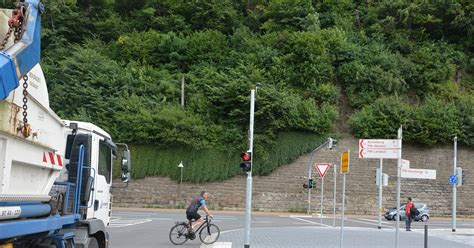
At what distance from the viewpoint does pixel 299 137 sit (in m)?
44.6

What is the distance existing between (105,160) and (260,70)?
38.1m

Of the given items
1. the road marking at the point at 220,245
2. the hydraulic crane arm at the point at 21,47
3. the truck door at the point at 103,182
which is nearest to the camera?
the hydraulic crane arm at the point at 21,47

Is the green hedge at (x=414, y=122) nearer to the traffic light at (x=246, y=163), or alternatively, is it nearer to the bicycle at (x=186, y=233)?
the bicycle at (x=186, y=233)

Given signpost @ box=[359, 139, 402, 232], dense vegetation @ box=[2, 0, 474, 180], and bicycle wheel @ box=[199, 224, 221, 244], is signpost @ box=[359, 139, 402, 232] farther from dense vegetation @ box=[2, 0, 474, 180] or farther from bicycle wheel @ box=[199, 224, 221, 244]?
dense vegetation @ box=[2, 0, 474, 180]

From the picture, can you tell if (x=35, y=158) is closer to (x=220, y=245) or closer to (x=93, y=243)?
Result: (x=93, y=243)

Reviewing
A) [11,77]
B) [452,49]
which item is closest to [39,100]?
[11,77]

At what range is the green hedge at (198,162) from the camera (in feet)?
141

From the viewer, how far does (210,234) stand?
1780 cm

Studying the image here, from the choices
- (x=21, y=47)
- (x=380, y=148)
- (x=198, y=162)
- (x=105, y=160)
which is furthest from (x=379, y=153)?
(x=198, y=162)

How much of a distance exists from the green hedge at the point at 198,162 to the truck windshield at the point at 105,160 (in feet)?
106

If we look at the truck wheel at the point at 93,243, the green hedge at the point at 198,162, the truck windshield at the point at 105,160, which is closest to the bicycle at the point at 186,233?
the truck windshield at the point at 105,160

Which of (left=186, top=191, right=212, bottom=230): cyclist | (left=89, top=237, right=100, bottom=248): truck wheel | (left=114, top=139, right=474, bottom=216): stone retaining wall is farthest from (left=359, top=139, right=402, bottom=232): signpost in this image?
(left=114, top=139, right=474, bottom=216): stone retaining wall

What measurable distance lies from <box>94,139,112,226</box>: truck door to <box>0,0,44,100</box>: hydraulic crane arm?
3.92 metres

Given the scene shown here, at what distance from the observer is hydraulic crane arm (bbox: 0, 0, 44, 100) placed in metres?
5.26
